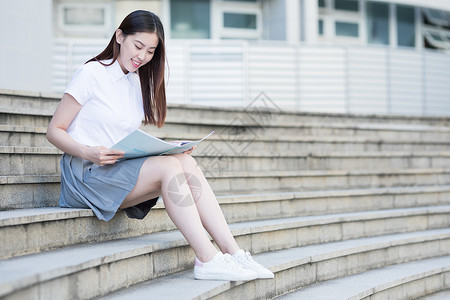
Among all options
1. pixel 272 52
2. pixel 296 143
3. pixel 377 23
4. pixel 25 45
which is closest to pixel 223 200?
pixel 296 143

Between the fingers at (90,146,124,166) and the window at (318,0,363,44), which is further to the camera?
the window at (318,0,363,44)

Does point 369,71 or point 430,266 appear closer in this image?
point 430,266

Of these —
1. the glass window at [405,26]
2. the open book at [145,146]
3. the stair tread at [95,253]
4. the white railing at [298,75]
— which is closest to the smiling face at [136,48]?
the open book at [145,146]

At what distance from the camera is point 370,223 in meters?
4.59

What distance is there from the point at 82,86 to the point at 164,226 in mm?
1000

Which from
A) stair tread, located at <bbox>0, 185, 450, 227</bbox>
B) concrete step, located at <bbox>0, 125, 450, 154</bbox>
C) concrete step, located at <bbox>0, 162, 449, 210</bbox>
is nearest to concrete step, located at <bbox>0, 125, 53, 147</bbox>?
concrete step, located at <bbox>0, 125, 450, 154</bbox>

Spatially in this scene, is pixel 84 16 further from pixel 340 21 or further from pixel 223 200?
pixel 223 200

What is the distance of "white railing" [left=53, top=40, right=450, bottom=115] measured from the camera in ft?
26.7

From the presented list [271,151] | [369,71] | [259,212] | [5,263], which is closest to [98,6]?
[369,71]

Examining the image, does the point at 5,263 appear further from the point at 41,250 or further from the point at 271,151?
the point at 271,151

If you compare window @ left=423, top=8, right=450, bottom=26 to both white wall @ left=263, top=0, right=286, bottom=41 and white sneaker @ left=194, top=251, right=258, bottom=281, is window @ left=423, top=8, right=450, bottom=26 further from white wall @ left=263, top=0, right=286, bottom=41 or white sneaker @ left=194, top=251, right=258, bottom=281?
white sneaker @ left=194, top=251, right=258, bottom=281

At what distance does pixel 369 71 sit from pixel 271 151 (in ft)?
13.7

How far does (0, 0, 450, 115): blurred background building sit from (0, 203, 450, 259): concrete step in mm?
3374

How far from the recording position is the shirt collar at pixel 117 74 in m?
3.13
